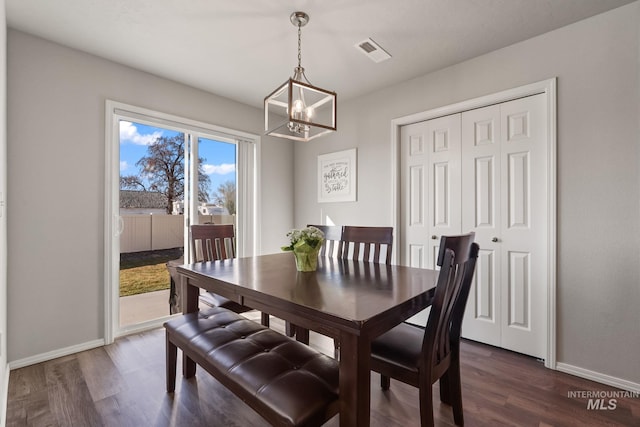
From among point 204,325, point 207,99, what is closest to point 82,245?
point 204,325

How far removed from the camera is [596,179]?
1974 millimetres

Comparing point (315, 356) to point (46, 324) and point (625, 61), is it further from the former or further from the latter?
point (625, 61)

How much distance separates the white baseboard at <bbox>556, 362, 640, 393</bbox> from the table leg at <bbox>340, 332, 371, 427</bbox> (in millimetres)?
1932

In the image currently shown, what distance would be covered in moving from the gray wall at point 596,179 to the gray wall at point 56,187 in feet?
11.4

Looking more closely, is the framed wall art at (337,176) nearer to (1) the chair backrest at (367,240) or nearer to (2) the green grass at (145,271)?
(1) the chair backrest at (367,240)

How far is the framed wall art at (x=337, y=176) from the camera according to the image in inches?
135

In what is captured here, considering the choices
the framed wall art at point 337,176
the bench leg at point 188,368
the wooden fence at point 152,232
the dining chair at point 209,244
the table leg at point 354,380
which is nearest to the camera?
the table leg at point 354,380

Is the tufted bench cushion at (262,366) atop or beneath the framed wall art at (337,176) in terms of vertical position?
beneath

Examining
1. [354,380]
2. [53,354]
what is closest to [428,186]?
[354,380]

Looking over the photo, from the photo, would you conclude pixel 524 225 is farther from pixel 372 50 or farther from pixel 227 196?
pixel 227 196

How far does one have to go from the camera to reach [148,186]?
2922mm

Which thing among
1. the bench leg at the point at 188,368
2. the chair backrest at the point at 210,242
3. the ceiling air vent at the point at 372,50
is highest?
the ceiling air vent at the point at 372,50

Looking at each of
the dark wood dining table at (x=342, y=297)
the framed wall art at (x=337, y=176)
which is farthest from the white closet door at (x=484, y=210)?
the framed wall art at (x=337, y=176)

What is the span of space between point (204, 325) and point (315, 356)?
746 mm
